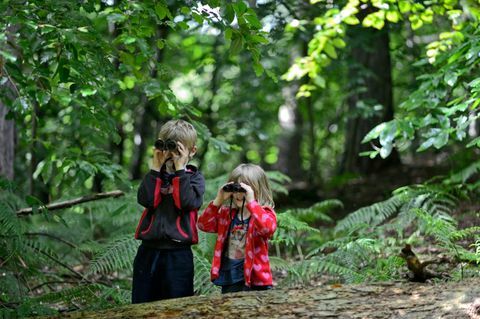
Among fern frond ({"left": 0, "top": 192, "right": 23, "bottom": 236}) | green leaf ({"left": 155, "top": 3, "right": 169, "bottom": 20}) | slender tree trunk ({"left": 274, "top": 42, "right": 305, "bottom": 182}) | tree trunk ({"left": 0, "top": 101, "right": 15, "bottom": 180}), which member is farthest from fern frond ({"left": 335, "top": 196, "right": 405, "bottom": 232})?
slender tree trunk ({"left": 274, "top": 42, "right": 305, "bottom": 182})

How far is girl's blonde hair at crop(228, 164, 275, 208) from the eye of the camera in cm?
404

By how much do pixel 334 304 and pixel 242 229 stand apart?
91cm

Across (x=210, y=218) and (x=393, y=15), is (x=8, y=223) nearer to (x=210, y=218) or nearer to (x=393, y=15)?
(x=210, y=218)

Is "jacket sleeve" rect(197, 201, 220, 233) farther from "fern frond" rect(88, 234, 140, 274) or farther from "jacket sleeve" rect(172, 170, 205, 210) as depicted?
"fern frond" rect(88, 234, 140, 274)

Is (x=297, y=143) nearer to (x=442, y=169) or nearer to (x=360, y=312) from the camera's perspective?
(x=442, y=169)

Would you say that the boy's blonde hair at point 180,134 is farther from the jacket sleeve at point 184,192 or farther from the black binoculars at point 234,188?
the black binoculars at point 234,188

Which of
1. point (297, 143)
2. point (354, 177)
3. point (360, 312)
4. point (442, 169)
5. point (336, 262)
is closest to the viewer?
point (360, 312)

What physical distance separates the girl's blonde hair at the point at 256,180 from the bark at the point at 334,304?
69 cm

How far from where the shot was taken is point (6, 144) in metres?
6.33

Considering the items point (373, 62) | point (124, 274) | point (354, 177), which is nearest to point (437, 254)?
point (124, 274)

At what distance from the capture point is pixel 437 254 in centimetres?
534

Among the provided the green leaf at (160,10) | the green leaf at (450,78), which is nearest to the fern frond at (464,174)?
the green leaf at (450,78)

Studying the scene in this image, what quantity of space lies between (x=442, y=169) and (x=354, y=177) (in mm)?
1411

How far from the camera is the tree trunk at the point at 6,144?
621cm
